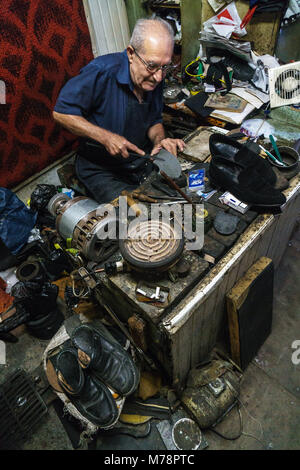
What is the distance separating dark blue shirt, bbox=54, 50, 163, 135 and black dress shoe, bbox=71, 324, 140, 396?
1748 millimetres

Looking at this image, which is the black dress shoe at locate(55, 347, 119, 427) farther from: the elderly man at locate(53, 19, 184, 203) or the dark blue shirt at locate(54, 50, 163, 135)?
the dark blue shirt at locate(54, 50, 163, 135)

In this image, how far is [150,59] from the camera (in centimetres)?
213

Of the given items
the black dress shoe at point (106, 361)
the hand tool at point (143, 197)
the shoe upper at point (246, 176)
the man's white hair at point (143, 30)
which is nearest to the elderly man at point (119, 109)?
the man's white hair at point (143, 30)

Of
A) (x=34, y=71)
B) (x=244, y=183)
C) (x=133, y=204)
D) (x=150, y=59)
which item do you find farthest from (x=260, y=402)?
(x=34, y=71)

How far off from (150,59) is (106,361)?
2206mm

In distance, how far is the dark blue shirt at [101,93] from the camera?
7.66 feet

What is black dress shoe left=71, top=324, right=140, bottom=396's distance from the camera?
6.18 feet

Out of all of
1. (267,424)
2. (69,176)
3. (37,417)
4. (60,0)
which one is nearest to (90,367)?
(37,417)

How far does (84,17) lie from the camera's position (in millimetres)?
3180

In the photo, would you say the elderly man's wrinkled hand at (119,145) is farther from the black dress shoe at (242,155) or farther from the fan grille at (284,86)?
the fan grille at (284,86)

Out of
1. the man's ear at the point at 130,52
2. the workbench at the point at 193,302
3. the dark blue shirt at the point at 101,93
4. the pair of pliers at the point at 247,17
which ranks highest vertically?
the pair of pliers at the point at 247,17

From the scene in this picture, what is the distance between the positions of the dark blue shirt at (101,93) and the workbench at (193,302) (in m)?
1.44

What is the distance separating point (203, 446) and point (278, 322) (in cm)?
124
